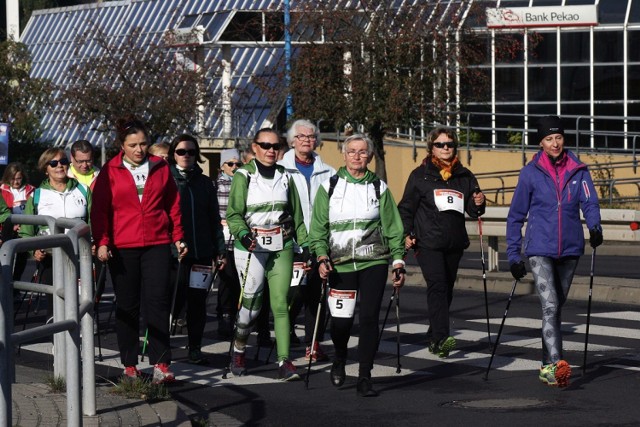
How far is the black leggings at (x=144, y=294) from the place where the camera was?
10.6 m

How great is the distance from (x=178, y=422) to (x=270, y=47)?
4573cm

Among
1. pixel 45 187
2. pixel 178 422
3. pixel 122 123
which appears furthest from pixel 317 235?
pixel 45 187

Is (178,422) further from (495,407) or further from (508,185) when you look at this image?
(508,185)

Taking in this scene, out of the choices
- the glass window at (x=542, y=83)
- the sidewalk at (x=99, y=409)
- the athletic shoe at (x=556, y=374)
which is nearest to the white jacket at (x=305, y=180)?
the sidewalk at (x=99, y=409)

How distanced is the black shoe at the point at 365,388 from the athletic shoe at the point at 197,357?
2.21 metres

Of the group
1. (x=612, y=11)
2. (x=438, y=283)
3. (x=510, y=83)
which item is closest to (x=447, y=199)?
(x=438, y=283)

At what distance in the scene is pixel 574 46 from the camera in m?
44.6

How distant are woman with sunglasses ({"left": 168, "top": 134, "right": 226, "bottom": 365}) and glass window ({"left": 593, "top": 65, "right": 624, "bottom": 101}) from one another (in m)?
32.9

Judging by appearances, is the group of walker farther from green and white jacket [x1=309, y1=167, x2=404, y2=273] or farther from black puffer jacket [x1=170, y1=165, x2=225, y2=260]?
black puffer jacket [x1=170, y1=165, x2=225, y2=260]

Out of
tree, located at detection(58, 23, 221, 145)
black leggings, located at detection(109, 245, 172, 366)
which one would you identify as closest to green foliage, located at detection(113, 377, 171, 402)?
black leggings, located at detection(109, 245, 172, 366)

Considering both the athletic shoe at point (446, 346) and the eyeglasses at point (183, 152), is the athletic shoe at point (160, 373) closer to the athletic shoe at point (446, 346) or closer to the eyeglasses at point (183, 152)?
the eyeglasses at point (183, 152)

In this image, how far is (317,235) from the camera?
35.2 ft

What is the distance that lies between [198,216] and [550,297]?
9.93ft

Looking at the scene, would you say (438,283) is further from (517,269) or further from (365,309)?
(365,309)
